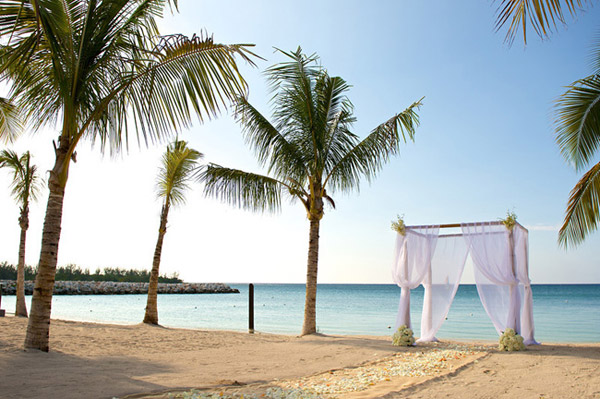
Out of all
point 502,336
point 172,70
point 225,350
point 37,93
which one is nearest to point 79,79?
point 37,93

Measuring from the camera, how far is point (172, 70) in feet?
17.8

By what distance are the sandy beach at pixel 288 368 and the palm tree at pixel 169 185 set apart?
315 cm

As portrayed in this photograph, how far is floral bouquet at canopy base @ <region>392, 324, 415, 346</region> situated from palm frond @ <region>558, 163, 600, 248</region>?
3118 mm

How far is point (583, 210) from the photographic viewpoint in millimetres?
7207

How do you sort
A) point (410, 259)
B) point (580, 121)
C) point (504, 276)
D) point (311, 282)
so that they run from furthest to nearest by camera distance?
1. point (311, 282)
2. point (410, 259)
3. point (504, 276)
4. point (580, 121)

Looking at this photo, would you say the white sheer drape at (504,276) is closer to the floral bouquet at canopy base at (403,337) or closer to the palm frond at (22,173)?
the floral bouquet at canopy base at (403,337)

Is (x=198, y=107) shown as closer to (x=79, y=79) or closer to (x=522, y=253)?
(x=79, y=79)

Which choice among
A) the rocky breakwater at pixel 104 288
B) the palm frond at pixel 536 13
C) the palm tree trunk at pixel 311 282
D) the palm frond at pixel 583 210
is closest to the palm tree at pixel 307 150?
the palm tree trunk at pixel 311 282

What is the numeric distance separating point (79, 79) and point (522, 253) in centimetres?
802

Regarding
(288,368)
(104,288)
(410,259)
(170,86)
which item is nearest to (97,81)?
(170,86)

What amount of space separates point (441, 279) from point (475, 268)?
0.71m

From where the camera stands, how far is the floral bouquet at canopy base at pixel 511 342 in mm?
7727

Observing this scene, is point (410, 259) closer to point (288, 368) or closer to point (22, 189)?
point (288, 368)

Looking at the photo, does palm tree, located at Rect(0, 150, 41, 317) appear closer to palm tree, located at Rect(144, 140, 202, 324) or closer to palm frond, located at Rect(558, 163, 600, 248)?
palm tree, located at Rect(144, 140, 202, 324)
